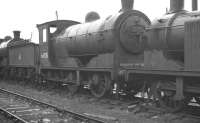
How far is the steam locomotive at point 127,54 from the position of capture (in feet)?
28.4

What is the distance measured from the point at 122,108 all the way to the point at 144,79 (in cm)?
119

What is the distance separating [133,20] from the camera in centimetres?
1208

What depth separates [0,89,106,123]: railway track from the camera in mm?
8805

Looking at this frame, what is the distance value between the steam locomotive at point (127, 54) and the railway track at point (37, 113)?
233 centimetres

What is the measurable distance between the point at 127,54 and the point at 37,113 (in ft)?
13.5

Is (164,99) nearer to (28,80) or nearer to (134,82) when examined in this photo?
(134,82)

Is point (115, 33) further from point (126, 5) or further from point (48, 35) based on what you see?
point (48, 35)

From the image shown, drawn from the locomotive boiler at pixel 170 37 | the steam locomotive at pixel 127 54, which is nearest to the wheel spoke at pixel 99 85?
the steam locomotive at pixel 127 54

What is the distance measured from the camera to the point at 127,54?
12.1m

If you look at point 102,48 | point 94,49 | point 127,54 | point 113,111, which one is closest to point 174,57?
point 113,111

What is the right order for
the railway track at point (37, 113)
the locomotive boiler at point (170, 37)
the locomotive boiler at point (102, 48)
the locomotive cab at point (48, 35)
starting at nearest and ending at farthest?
the railway track at point (37, 113)
the locomotive boiler at point (170, 37)
the locomotive boiler at point (102, 48)
the locomotive cab at point (48, 35)

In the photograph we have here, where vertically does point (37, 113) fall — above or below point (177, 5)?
below

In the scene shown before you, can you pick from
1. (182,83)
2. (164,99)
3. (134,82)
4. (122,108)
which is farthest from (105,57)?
(182,83)

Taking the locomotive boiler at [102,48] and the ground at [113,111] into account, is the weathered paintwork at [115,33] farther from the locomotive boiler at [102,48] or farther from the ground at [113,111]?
the ground at [113,111]
